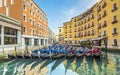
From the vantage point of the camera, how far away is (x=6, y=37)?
92.9ft

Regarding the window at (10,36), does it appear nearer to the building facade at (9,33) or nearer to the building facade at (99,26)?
the building facade at (9,33)

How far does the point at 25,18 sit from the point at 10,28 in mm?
7679

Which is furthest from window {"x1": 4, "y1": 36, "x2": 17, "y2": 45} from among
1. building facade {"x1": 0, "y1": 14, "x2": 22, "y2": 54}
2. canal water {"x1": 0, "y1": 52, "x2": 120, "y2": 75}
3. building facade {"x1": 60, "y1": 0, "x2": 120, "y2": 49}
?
building facade {"x1": 60, "y1": 0, "x2": 120, "y2": 49}

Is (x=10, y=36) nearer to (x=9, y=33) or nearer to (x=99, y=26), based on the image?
(x=9, y=33)

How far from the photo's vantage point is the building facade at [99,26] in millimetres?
35188

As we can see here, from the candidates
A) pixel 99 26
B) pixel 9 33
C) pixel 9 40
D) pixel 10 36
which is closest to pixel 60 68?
pixel 9 40

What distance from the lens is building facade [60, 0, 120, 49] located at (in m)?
35.2

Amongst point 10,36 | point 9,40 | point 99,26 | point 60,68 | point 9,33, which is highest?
point 99,26

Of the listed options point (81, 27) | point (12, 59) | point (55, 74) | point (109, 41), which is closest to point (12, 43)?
point (12, 59)

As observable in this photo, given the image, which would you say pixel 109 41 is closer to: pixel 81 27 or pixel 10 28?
pixel 10 28

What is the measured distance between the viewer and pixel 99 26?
47375 mm

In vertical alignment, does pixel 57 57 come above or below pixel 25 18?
below

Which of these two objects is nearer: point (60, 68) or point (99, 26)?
point (60, 68)

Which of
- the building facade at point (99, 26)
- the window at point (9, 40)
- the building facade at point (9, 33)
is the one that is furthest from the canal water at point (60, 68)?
the building facade at point (99, 26)
